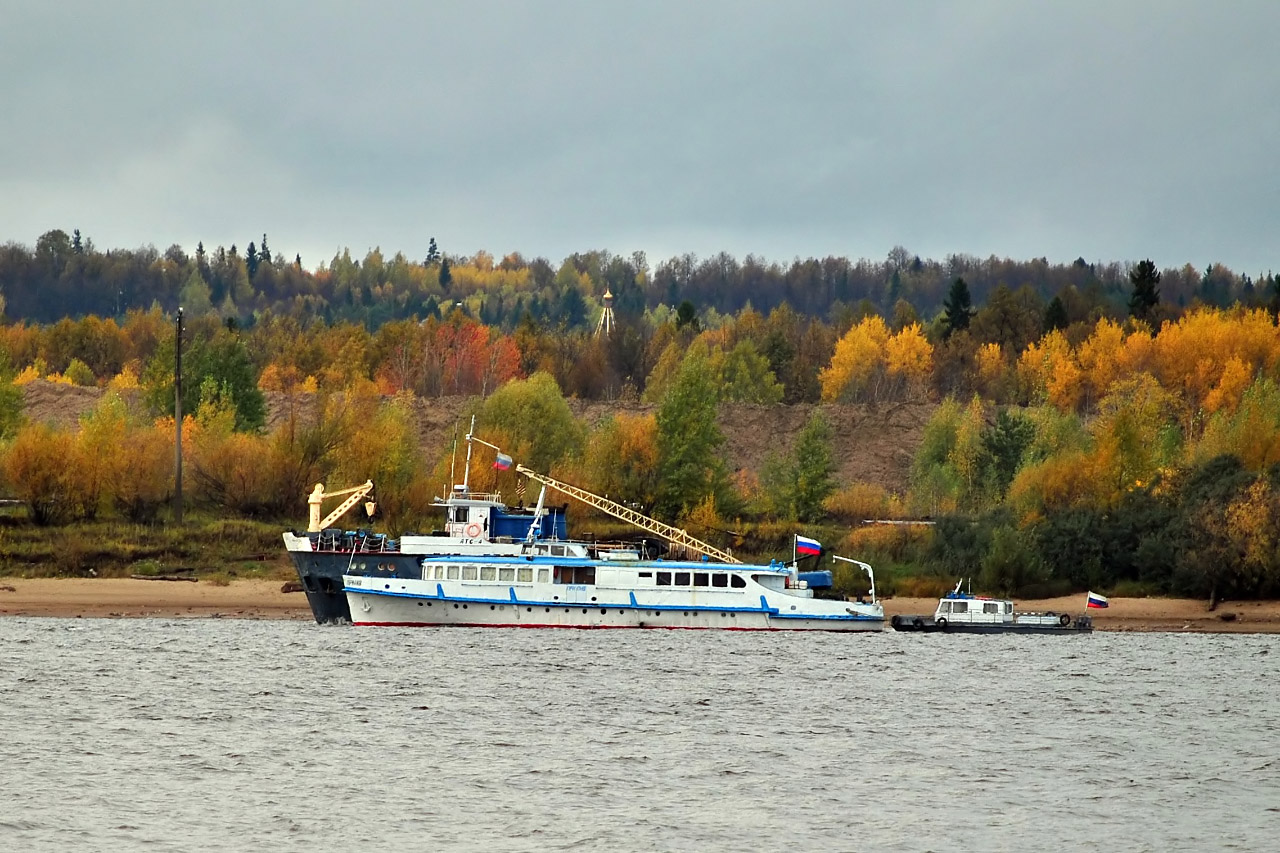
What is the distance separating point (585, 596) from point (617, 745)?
28960 mm

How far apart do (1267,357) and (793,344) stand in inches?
2242

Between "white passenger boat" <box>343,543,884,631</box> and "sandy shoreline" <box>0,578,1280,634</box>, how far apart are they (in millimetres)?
8047

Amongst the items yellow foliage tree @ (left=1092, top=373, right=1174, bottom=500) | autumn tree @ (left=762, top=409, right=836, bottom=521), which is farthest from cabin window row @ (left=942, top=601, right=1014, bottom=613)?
autumn tree @ (left=762, top=409, right=836, bottom=521)

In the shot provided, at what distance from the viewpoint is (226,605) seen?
251 feet

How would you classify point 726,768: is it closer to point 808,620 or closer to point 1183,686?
point 1183,686

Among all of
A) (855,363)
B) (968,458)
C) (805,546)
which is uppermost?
(855,363)

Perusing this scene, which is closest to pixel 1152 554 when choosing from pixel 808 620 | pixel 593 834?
pixel 808 620

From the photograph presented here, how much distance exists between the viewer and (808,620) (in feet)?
235

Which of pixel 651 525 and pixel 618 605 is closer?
pixel 618 605

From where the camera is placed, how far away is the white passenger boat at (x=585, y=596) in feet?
229

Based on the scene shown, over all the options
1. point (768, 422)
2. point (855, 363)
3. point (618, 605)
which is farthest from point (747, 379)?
point (618, 605)

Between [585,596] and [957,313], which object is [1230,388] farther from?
[585,596]

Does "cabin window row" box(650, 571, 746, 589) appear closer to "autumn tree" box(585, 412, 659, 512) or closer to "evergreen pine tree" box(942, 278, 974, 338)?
"autumn tree" box(585, 412, 659, 512)

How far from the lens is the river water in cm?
3162
